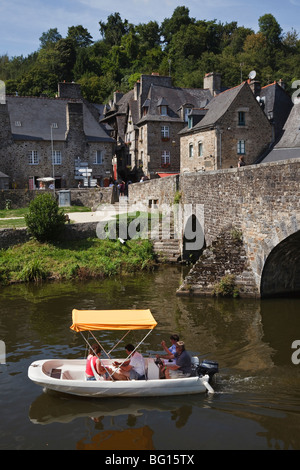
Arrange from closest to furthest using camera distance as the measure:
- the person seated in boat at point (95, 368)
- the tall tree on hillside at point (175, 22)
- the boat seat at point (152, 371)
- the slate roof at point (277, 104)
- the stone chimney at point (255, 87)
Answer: the person seated in boat at point (95, 368) < the boat seat at point (152, 371) < the slate roof at point (277, 104) < the stone chimney at point (255, 87) < the tall tree on hillside at point (175, 22)

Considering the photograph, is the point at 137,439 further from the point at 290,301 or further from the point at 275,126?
the point at 275,126

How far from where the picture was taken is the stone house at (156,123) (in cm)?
3669

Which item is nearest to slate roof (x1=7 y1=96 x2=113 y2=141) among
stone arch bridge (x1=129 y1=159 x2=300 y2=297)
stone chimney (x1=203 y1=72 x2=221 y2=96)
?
stone chimney (x1=203 y1=72 x2=221 y2=96)

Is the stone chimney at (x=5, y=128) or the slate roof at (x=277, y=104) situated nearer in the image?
the slate roof at (x=277, y=104)

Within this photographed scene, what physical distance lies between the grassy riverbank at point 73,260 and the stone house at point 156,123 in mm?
14745

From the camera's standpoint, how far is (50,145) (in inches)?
1396

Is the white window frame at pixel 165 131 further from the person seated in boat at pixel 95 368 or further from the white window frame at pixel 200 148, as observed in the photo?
the person seated in boat at pixel 95 368

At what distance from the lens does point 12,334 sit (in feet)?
40.8

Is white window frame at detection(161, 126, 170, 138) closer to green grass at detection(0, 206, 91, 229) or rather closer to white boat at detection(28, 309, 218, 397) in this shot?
green grass at detection(0, 206, 91, 229)

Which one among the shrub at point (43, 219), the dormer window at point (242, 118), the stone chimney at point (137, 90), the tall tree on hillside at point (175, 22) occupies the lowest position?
the shrub at point (43, 219)

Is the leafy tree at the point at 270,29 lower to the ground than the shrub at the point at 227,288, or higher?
higher

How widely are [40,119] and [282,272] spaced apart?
88.7 ft

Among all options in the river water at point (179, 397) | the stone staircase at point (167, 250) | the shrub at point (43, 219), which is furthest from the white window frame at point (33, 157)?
the river water at point (179, 397)
